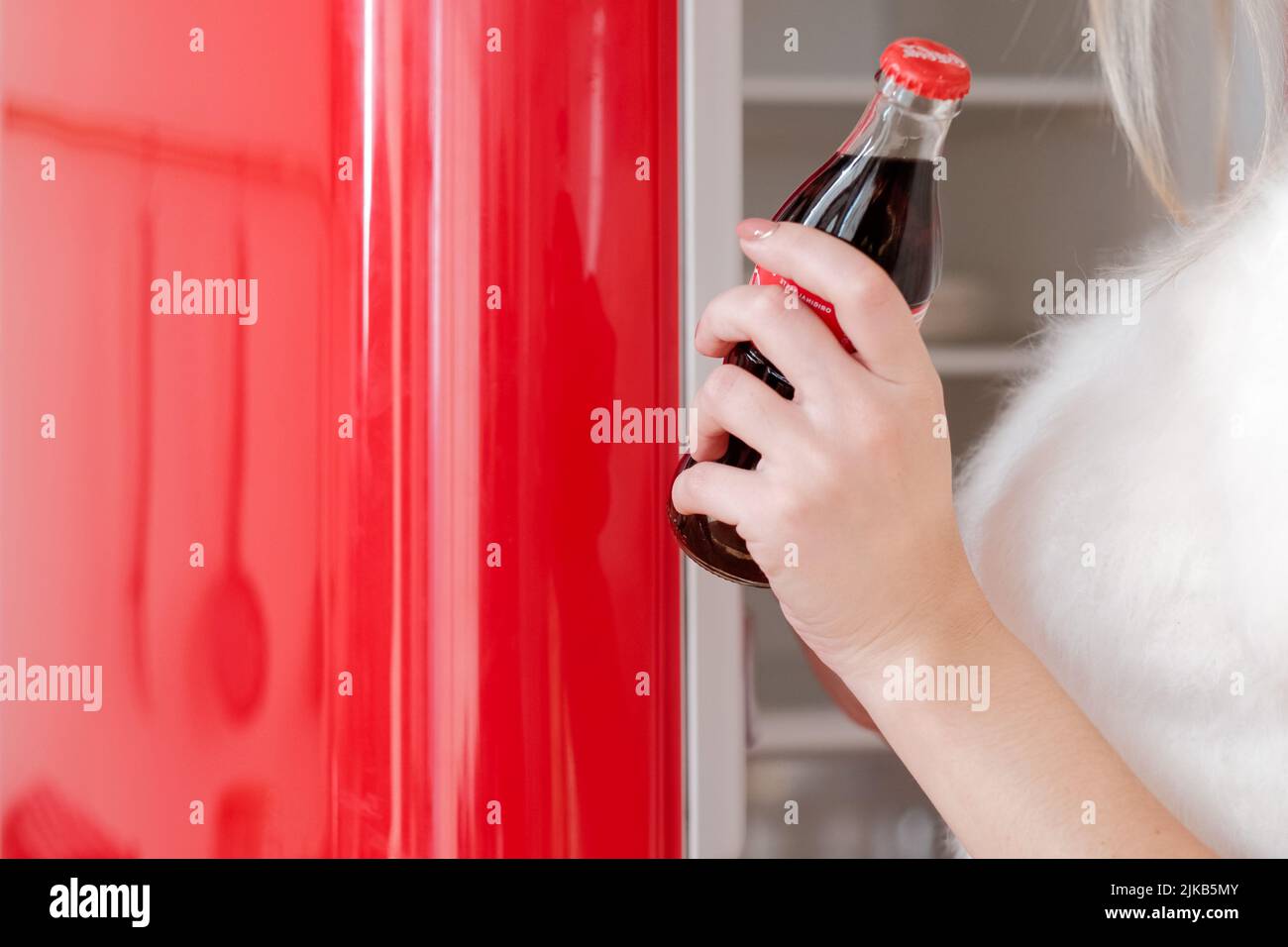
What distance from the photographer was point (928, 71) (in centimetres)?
34

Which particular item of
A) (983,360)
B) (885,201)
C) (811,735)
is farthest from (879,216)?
(811,735)

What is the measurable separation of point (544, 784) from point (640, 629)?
10cm

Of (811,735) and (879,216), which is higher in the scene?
(879,216)

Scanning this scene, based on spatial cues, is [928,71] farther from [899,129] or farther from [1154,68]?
[1154,68]

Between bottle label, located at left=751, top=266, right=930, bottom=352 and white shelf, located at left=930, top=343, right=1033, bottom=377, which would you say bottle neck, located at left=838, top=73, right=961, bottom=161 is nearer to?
bottle label, located at left=751, top=266, right=930, bottom=352

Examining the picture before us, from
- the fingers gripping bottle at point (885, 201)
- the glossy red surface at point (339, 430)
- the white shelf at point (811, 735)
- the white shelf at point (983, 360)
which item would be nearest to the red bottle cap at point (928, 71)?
the fingers gripping bottle at point (885, 201)

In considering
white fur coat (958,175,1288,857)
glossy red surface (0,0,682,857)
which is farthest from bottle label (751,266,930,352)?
white fur coat (958,175,1288,857)

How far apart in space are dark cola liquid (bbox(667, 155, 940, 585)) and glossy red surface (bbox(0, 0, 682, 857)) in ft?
0.29

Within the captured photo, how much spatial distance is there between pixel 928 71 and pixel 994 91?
0.34 m

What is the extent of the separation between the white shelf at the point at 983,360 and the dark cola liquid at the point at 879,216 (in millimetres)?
204

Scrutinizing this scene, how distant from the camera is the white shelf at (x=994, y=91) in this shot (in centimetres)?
59

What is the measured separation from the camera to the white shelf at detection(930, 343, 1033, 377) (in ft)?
1.99
